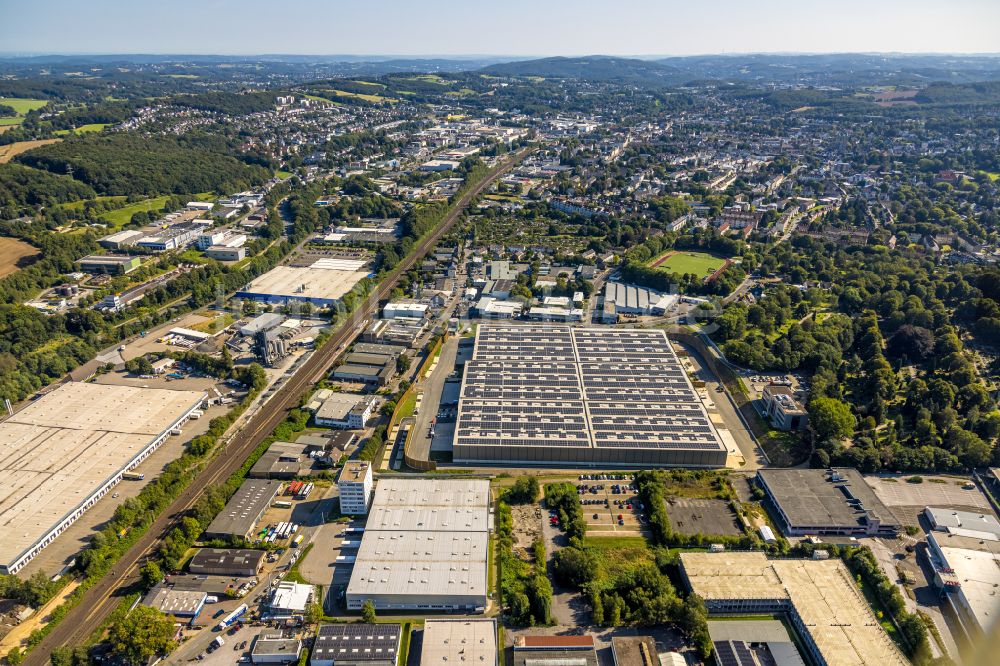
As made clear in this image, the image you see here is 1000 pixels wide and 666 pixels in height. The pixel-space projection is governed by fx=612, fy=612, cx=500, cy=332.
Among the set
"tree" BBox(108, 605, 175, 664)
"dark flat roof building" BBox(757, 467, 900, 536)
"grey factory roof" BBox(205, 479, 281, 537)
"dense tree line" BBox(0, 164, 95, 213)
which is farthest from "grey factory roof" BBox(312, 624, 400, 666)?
"dense tree line" BBox(0, 164, 95, 213)

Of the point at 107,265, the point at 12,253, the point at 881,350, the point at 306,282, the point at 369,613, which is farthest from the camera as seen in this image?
the point at 12,253

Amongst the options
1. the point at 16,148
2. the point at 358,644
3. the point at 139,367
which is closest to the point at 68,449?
the point at 139,367

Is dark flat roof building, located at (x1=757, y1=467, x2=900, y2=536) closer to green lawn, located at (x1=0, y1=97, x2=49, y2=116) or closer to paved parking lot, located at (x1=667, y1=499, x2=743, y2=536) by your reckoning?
paved parking lot, located at (x1=667, y1=499, x2=743, y2=536)

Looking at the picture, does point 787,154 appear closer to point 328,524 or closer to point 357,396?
point 357,396

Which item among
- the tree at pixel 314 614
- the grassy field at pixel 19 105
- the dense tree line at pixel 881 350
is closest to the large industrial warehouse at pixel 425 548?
the tree at pixel 314 614

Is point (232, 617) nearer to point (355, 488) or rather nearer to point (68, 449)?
point (355, 488)

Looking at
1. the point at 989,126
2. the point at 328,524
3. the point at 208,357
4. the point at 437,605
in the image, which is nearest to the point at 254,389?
the point at 208,357
